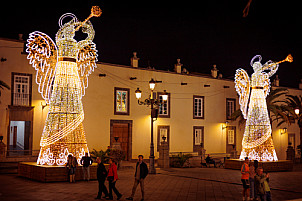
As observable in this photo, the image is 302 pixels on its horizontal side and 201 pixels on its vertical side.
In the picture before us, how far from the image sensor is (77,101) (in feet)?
55.6

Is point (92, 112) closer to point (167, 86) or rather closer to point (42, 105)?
point (42, 105)

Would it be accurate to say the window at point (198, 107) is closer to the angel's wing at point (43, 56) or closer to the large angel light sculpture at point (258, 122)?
the large angel light sculpture at point (258, 122)

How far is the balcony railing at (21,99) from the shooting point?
938 inches

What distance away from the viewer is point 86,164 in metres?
16.0

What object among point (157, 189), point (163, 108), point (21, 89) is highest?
point (21, 89)

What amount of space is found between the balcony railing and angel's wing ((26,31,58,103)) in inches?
260

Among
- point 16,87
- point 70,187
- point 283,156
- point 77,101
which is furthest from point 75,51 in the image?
point 283,156

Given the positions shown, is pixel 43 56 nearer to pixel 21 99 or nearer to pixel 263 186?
pixel 21 99

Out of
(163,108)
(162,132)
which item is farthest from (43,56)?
(162,132)

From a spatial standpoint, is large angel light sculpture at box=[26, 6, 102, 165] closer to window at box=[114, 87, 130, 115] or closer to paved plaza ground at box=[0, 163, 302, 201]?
paved plaza ground at box=[0, 163, 302, 201]

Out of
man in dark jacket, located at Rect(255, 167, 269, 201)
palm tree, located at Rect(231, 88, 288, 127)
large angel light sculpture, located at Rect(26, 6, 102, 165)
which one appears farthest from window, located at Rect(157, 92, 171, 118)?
man in dark jacket, located at Rect(255, 167, 269, 201)

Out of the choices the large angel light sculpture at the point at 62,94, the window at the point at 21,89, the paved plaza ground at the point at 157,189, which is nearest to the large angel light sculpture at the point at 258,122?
the paved plaza ground at the point at 157,189

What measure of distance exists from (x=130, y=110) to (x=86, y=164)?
511 inches

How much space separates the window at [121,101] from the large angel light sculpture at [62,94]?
34.1 feet
